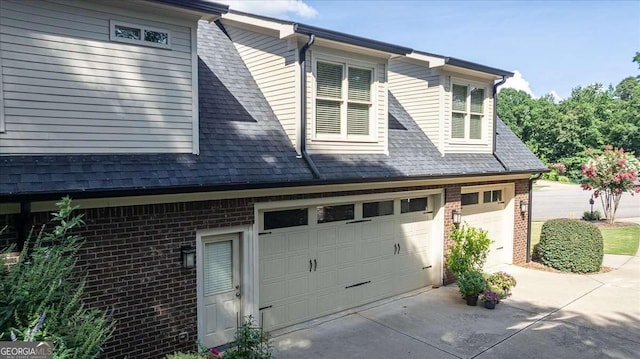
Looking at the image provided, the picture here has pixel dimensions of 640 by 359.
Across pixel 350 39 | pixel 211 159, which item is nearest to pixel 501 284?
pixel 350 39

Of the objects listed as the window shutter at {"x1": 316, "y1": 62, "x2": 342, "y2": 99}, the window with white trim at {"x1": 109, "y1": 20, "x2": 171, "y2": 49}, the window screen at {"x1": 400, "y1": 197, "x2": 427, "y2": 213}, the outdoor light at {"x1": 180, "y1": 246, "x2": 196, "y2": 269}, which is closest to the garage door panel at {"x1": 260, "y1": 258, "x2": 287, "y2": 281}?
the outdoor light at {"x1": 180, "y1": 246, "x2": 196, "y2": 269}

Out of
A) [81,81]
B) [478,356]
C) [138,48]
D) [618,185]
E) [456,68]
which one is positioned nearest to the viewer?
[81,81]

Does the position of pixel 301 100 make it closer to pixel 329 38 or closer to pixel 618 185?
pixel 329 38

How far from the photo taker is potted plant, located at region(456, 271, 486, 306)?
31.1ft

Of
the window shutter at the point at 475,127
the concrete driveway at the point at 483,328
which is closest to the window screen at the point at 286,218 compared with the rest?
the concrete driveway at the point at 483,328

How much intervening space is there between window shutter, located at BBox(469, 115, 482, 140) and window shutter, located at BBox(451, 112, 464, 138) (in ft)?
1.29

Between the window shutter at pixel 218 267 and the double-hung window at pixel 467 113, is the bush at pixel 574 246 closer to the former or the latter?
the double-hung window at pixel 467 113

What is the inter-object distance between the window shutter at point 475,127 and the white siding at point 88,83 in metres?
8.09

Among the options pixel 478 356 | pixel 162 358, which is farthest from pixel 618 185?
pixel 162 358

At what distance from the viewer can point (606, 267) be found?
12984mm

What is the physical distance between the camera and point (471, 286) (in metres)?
9.46

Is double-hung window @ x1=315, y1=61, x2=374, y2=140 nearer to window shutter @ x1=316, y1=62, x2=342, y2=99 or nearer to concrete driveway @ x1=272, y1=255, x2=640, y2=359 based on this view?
window shutter @ x1=316, y1=62, x2=342, y2=99

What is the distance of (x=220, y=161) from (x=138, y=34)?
2.22 m

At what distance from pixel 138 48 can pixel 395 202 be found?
619cm
